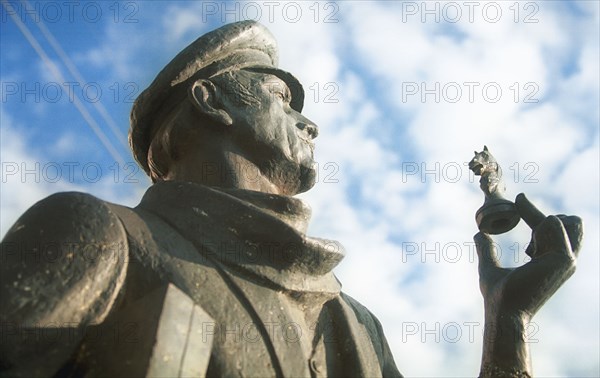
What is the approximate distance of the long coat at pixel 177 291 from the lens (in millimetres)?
3734

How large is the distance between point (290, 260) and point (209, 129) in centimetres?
117

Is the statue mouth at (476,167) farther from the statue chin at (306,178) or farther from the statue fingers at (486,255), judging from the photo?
the statue chin at (306,178)

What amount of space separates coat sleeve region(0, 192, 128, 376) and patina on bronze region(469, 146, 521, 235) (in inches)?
95.9

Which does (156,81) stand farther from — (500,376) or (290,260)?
(500,376)

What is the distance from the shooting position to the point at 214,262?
14.4 feet

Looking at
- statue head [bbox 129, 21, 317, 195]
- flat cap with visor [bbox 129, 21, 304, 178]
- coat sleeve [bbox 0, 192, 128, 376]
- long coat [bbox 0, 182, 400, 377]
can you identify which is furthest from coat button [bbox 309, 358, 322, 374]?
flat cap with visor [bbox 129, 21, 304, 178]

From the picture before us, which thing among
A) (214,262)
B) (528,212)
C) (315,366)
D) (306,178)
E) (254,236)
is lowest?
(315,366)

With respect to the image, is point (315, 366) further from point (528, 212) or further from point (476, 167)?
point (476, 167)

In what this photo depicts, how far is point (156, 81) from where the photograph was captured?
5.43m

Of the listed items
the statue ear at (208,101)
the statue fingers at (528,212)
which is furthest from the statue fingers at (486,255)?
the statue ear at (208,101)

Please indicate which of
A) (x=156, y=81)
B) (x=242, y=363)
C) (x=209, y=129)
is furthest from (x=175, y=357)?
(x=156, y=81)

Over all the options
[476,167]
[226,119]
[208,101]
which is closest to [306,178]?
[226,119]

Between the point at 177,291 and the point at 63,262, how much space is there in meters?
0.59

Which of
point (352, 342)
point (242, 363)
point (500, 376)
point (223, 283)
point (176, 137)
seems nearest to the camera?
point (242, 363)
